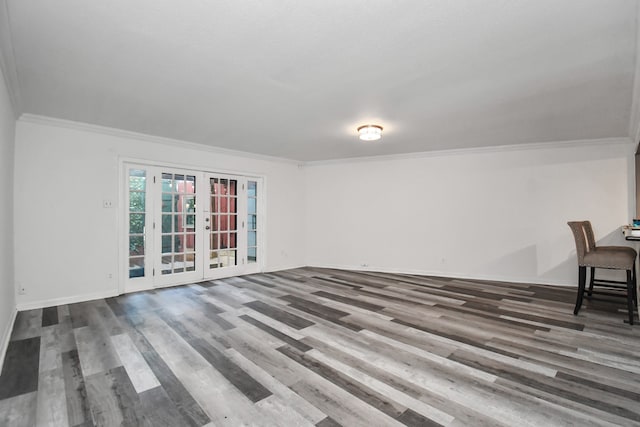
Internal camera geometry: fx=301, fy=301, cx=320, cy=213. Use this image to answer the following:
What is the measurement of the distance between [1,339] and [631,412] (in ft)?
15.2

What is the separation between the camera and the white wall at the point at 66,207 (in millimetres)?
3791

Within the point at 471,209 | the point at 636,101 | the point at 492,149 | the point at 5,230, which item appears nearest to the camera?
the point at 5,230

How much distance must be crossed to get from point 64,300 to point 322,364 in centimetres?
379

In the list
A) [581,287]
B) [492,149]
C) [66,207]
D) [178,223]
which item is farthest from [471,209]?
[66,207]

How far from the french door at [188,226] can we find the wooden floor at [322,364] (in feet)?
3.02

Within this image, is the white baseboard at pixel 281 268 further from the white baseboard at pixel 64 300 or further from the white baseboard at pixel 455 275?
the white baseboard at pixel 64 300

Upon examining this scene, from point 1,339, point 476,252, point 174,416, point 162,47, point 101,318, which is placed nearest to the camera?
point 174,416

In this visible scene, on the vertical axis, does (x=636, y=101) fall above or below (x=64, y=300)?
above

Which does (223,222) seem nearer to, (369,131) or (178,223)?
(178,223)

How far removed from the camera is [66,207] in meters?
4.06

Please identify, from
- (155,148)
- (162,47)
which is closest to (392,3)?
(162,47)

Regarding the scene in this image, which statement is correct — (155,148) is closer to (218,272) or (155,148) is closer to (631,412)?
(218,272)

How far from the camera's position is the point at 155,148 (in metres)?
4.84

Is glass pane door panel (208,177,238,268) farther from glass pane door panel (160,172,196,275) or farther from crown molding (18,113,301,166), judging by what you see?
crown molding (18,113,301,166)
